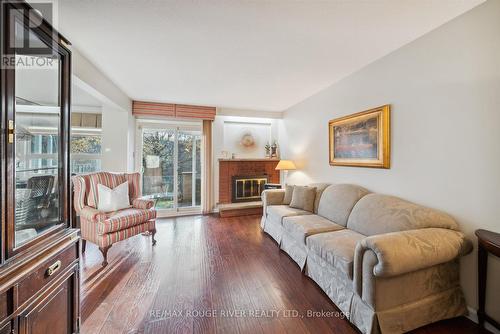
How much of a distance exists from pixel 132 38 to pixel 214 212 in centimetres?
357

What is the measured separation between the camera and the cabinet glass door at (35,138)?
968 millimetres

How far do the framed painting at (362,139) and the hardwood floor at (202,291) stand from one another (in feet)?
5.08

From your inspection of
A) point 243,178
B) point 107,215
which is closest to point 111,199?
point 107,215

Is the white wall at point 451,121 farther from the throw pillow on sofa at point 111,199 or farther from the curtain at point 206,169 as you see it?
the throw pillow on sofa at point 111,199

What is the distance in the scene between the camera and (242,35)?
191 cm

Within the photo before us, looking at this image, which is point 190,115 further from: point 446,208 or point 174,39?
point 446,208

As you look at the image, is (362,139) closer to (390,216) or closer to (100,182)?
(390,216)

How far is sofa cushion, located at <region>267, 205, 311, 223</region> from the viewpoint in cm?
284

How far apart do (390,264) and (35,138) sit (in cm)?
230

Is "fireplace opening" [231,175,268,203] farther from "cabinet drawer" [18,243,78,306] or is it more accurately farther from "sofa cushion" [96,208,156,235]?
"cabinet drawer" [18,243,78,306]

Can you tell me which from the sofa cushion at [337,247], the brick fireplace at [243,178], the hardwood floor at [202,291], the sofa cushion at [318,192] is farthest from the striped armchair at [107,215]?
the sofa cushion at [318,192]

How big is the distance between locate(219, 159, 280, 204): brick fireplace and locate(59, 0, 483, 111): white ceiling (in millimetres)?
2102

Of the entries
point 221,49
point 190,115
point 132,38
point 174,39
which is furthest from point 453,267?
point 190,115

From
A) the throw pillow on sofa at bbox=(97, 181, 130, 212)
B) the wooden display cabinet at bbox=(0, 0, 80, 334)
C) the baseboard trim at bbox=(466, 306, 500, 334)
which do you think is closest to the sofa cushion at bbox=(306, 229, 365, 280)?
the baseboard trim at bbox=(466, 306, 500, 334)
